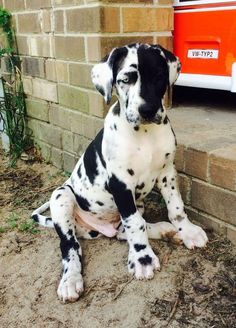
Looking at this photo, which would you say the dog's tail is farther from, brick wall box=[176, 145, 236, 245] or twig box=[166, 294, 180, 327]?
twig box=[166, 294, 180, 327]

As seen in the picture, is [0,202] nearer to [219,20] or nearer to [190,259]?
[190,259]

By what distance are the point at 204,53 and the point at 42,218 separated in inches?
74.1

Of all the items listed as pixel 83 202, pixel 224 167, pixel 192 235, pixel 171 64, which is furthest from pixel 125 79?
pixel 192 235

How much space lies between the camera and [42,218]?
3385 mm

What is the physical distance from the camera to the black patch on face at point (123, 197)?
268 cm

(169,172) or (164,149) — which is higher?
(164,149)

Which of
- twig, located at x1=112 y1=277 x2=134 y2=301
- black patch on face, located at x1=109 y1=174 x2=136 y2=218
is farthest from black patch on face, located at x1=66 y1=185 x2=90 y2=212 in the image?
twig, located at x1=112 y1=277 x2=134 y2=301

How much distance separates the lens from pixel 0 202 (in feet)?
12.8

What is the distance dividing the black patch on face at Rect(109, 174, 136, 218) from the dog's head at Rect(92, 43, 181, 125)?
1.44ft

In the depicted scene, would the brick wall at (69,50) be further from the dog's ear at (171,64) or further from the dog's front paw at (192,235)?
the dog's front paw at (192,235)

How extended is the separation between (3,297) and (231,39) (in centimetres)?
249

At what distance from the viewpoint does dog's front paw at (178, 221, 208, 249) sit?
9.33ft

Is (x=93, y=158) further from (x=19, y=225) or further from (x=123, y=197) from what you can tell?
→ (x=19, y=225)

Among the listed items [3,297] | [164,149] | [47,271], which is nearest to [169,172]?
[164,149]
